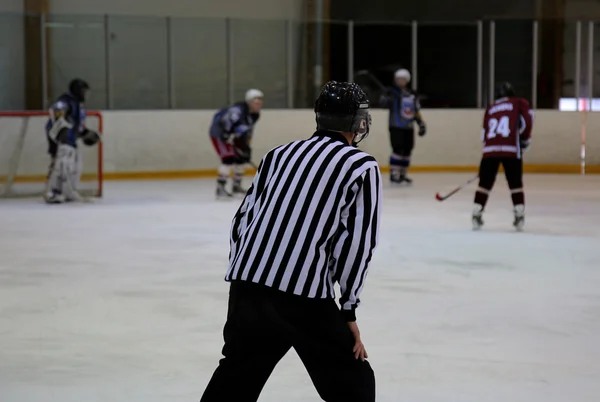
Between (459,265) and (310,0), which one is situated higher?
(310,0)

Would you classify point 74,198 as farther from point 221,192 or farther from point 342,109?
point 342,109

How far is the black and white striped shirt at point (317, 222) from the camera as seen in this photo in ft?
7.11

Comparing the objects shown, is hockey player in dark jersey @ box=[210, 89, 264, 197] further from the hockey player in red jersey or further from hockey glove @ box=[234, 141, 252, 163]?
the hockey player in red jersey

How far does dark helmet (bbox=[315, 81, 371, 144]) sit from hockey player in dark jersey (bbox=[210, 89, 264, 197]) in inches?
296

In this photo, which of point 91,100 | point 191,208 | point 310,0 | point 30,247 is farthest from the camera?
point 310,0

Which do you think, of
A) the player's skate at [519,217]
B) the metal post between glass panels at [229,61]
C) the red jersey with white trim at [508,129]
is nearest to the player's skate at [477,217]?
the player's skate at [519,217]

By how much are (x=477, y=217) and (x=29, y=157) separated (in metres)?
4.65

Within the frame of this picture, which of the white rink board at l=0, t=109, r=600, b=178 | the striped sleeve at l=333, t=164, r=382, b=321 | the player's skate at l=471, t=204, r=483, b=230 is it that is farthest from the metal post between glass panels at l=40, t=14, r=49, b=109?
the striped sleeve at l=333, t=164, r=382, b=321

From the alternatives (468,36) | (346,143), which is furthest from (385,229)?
(468,36)

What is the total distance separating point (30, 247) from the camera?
6801 millimetres

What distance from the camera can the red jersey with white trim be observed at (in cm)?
723

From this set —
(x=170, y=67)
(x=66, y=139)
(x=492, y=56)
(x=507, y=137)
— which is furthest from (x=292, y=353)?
(x=492, y=56)

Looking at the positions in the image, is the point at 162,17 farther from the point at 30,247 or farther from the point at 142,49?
the point at 30,247

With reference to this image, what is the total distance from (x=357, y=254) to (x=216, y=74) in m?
11.0
